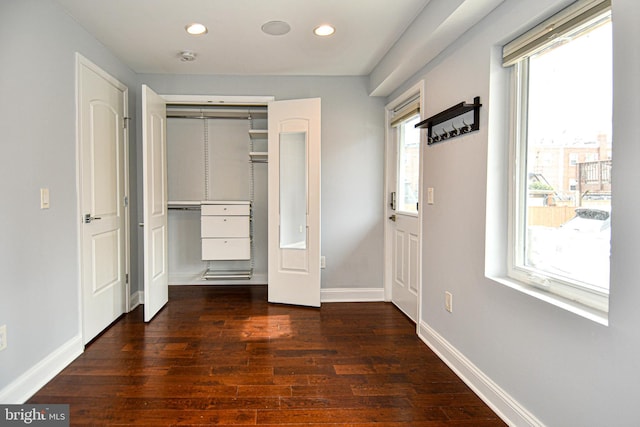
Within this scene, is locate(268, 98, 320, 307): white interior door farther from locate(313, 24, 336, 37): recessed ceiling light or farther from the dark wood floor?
locate(313, 24, 336, 37): recessed ceiling light

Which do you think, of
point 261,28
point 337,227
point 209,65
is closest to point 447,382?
point 337,227

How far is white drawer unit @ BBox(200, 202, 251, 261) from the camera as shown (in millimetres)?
3975

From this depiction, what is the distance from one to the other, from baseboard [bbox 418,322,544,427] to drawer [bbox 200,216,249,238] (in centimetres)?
212

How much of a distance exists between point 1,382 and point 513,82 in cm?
303

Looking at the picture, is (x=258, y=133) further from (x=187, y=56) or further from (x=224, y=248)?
(x=224, y=248)

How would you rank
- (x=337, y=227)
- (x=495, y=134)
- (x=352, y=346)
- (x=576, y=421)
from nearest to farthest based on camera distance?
1. (x=576, y=421)
2. (x=495, y=134)
3. (x=352, y=346)
4. (x=337, y=227)

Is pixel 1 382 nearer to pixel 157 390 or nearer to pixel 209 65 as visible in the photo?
pixel 157 390

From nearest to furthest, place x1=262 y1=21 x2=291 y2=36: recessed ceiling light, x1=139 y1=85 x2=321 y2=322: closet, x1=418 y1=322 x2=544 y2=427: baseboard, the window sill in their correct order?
the window sill
x1=418 y1=322 x2=544 y2=427: baseboard
x1=262 y1=21 x2=291 y2=36: recessed ceiling light
x1=139 y1=85 x2=321 y2=322: closet

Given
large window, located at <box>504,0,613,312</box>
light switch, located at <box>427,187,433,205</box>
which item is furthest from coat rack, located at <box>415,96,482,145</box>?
light switch, located at <box>427,187,433,205</box>

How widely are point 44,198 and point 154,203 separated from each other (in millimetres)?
1161

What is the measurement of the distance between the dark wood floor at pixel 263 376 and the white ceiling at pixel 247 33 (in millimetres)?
2323

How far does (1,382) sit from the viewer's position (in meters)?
1.87

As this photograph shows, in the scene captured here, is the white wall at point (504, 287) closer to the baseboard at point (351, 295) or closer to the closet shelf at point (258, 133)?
the baseboard at point (351, 295)

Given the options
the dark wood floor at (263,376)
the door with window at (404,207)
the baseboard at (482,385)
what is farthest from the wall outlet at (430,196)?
the dark wood floor at (263,376)
